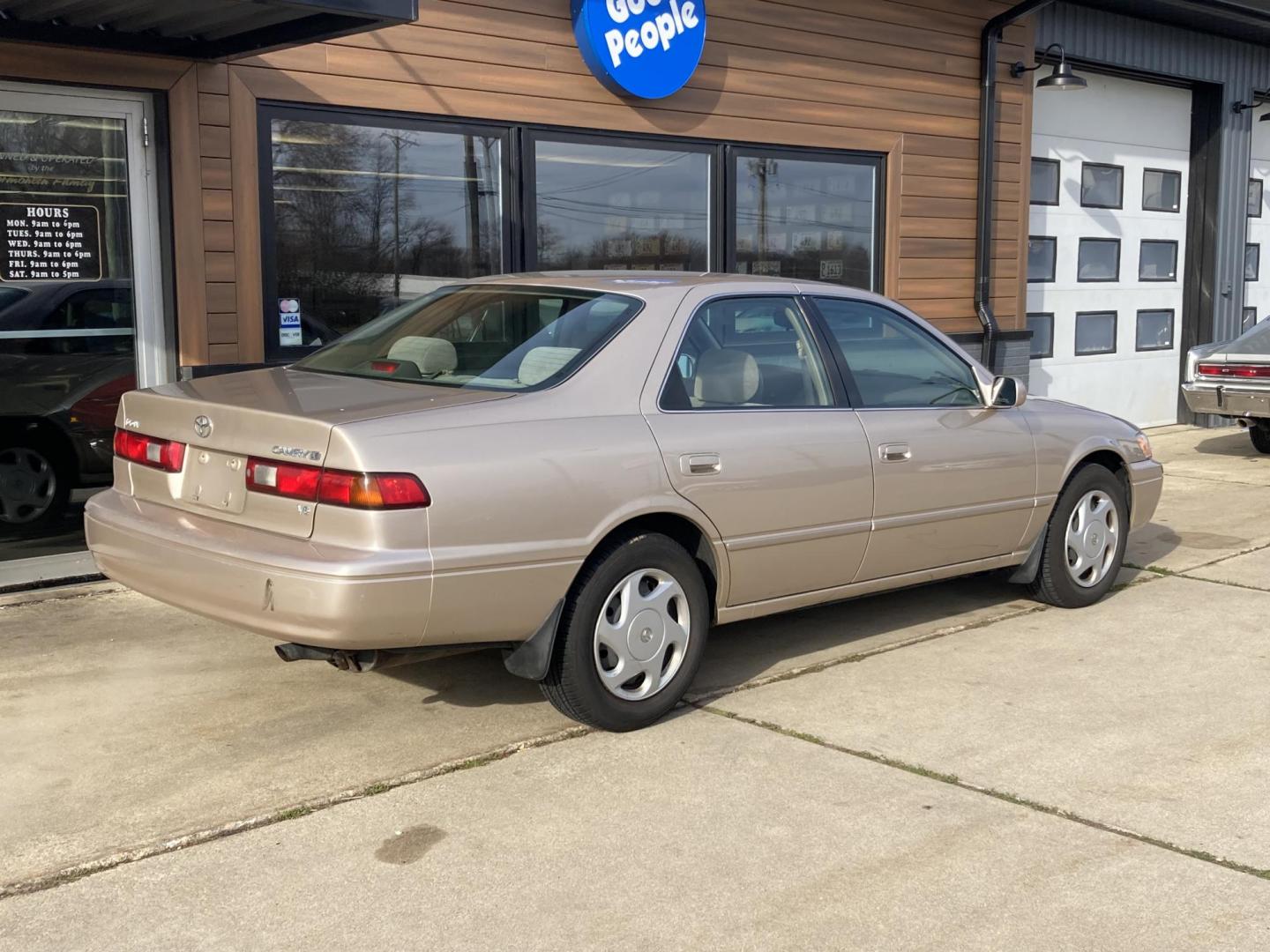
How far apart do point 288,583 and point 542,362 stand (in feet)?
3.89

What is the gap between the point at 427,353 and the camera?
5.04 meters

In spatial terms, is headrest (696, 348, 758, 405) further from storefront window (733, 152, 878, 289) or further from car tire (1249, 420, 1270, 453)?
car tire (1249, 420, 1270, 453)

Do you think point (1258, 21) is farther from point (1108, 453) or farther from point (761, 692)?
point (761, 692)

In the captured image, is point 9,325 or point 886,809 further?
point 9,325

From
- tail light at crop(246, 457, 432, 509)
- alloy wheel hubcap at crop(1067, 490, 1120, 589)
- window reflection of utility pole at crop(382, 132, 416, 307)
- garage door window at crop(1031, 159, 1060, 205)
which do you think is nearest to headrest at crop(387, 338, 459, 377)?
tail light at crop(246, 457, 432, 509)

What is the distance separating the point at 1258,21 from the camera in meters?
13.4

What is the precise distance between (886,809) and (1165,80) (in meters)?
11.8

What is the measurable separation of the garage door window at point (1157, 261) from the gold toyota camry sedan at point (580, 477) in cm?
883

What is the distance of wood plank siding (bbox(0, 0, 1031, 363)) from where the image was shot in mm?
7262

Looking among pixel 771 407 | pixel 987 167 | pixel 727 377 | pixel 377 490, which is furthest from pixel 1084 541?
pixel 987 167

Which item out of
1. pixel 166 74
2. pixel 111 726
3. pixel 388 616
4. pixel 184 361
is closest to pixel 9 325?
pixel 184 361

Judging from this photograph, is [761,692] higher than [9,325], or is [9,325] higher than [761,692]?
[9,325]

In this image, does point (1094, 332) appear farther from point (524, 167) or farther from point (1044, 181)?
point (524, 167)

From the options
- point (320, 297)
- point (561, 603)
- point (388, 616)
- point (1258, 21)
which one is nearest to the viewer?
point (388, 616)
